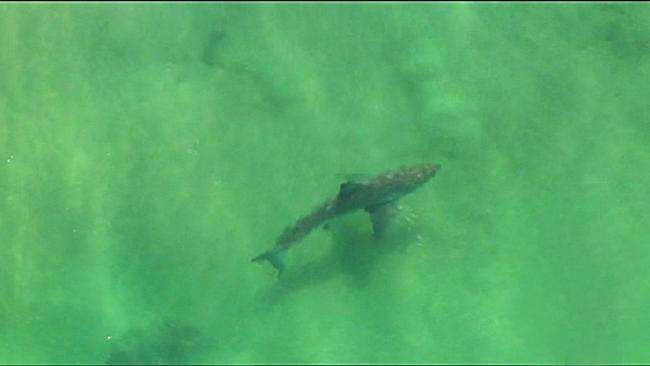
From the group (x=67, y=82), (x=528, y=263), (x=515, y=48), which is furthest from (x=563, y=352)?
(x=67, y=82)

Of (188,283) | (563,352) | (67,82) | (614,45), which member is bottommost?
(563,352)

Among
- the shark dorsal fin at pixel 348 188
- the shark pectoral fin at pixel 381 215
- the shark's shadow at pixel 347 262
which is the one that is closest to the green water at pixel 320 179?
the shark's shadow at pixel 347 262

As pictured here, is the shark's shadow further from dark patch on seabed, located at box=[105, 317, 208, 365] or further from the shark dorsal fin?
dark patch on seabed, located at box=[105, 317, 208, 365]

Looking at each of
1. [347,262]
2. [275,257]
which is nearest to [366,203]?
[347,262]

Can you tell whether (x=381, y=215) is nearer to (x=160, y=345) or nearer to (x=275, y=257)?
(x=275, y=257)

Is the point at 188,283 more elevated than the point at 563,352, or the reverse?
the point at 188,283

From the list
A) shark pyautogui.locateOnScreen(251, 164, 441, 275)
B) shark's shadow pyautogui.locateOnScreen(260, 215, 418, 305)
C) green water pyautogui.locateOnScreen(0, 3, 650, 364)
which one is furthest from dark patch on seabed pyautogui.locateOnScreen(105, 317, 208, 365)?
shark pyautogui.locateOnScreen(251, 164, 441, 275)

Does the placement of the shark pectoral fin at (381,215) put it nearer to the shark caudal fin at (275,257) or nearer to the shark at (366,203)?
the shark at (366,203)

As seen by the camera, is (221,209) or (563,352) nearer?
(563,352)

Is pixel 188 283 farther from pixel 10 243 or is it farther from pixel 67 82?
pixel 67 82
